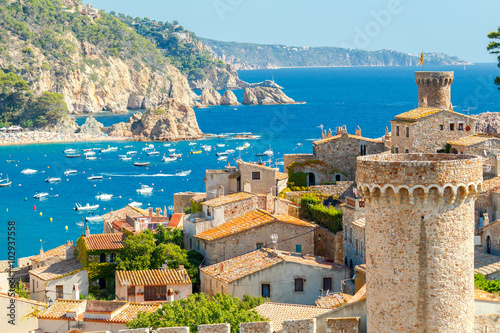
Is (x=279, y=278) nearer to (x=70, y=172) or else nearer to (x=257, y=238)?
(x=257, y=238)

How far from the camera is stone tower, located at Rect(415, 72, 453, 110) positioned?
44.2 m

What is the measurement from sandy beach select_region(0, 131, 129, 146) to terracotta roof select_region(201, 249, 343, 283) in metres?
130

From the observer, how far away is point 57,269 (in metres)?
39.3

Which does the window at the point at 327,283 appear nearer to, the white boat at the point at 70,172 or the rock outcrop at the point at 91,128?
the white boat at the point at 70,172

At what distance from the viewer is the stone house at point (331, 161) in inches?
1784

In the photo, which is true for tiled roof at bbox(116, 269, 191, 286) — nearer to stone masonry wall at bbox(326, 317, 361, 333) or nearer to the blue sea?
stone masonry wall at bbox(326, 317, 361, 333)

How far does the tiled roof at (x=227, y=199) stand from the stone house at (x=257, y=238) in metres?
2.46

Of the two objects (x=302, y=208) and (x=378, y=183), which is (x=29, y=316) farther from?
(x=378, y=183)

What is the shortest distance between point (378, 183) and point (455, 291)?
229 cm

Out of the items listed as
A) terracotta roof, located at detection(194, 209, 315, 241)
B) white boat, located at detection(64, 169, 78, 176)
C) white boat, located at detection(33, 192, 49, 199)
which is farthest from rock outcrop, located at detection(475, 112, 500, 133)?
white boat, located at detection(64, 169, 78, 176)

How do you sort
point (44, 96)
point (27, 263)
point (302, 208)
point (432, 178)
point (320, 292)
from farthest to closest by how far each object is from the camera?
point (44, 96), point (27, 263), point (302, 208), point (320, 292), point (432, 178)

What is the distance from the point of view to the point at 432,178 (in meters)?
13.8

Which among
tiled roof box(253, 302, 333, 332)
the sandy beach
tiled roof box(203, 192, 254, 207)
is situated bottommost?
the sandy beach

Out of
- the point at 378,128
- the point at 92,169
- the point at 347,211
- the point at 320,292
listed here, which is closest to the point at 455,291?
the point at 320,292
